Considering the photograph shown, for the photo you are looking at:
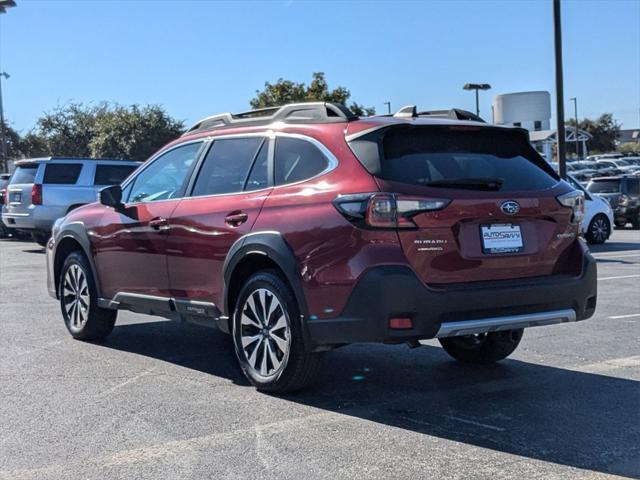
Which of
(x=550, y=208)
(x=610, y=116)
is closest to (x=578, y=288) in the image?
(x=550, y=208)

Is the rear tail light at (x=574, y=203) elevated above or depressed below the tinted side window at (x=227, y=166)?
below

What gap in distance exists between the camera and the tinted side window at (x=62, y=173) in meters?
17.3

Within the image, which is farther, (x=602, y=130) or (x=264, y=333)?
(x=602, y=130)

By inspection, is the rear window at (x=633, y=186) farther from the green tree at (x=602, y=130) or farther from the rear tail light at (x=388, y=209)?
the green tree at (x=602, y=130)

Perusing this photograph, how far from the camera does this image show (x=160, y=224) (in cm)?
621

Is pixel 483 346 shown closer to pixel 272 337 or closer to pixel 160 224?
pixel 272 337

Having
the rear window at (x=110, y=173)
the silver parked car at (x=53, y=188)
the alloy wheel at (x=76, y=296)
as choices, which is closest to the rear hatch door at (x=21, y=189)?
the silver parked car at (x=53, y=188)

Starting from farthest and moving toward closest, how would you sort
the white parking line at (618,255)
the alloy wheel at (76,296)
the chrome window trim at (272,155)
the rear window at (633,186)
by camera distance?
1. the rear window at (633,186)
2. the white parking line at (618,255)
3. the alloy wheel at (76,296)
4. the chrome window trim at (272,155)

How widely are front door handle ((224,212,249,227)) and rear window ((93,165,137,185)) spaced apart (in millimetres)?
12543

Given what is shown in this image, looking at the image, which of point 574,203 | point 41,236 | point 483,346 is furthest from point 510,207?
point 41,236

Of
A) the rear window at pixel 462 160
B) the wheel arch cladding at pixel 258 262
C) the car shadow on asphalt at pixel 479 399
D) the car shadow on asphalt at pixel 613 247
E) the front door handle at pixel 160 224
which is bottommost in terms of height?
the car shadow on asphalt at pixel 613 247

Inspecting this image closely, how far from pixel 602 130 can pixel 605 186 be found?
3197 inches

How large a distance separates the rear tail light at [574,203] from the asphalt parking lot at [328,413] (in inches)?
48.5

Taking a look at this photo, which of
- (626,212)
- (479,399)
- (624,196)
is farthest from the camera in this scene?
(626,212)
